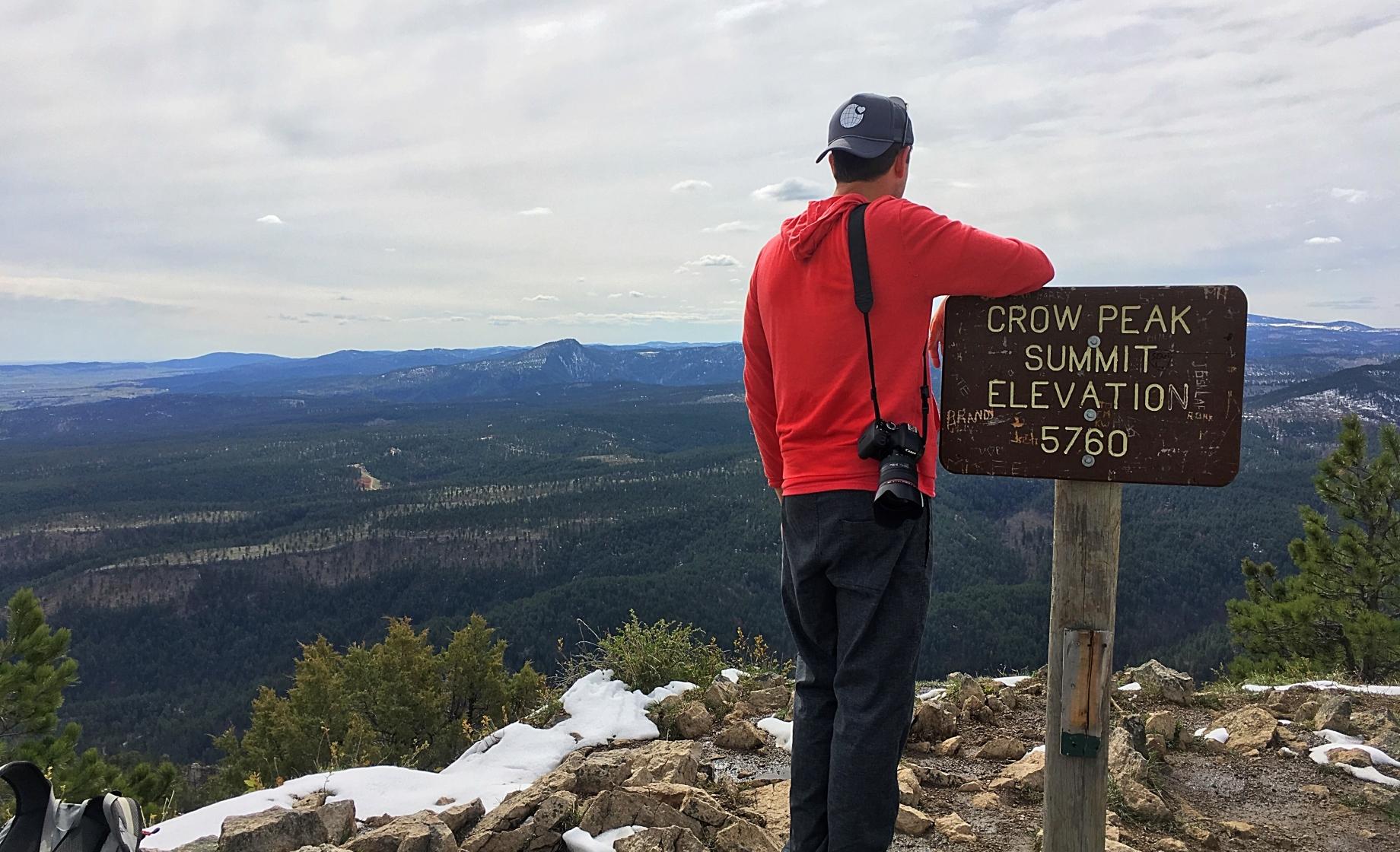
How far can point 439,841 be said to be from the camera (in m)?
2.74

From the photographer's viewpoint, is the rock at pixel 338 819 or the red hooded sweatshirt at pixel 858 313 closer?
the red hooded sweatshirt at pixel 858 313

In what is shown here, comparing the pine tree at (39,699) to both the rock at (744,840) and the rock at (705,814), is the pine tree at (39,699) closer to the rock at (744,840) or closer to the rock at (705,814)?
the rock at (705,814)

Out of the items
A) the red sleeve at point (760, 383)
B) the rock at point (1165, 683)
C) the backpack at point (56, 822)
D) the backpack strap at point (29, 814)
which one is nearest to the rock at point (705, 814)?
the red sleeve at point (760, 383)

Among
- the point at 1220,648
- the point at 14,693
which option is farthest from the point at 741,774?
the point at 1220,648

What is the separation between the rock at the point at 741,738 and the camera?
409cm

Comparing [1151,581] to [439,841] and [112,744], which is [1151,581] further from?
[112,744]

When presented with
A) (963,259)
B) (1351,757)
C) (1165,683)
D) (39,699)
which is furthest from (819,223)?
(39,699)

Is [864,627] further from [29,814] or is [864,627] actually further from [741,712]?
[741,712]

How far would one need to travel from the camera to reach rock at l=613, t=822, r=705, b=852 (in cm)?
268

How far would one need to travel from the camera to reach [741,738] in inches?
161

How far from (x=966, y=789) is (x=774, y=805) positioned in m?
0.90

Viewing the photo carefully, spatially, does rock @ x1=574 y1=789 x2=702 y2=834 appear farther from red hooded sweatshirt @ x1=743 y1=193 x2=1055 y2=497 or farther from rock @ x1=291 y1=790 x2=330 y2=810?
red hooded sweatshirt @ x1=743 y1=193 x2=1055 y2=497

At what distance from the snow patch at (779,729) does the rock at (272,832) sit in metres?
2.21

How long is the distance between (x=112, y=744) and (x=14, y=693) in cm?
5770
